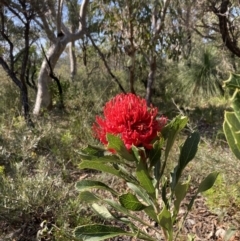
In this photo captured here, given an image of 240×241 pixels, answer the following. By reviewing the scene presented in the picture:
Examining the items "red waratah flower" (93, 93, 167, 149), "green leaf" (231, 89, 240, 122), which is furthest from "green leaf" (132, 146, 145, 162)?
"green leaf" (231, 89, 240, 122)

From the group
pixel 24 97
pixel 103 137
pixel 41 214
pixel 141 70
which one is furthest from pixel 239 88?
pixel 141 70

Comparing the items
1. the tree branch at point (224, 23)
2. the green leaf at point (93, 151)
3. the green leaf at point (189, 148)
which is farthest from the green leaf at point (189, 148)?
the tree branch at point (224, 23)

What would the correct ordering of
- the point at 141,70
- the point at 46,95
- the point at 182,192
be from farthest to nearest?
1. the point at 141,70
2. the point at 46,95
3. the point at 182,192

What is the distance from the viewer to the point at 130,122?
138cm

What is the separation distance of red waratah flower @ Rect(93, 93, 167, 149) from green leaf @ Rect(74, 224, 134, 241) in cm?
46

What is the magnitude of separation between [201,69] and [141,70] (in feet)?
4.69

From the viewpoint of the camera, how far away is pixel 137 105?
141 centimetres

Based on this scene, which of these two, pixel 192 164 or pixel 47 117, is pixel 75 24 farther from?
pixel 192 164

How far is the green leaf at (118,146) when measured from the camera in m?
1.32

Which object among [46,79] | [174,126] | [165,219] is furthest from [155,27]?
[165,219]

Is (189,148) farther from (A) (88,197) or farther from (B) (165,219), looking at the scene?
(A) (88,197)

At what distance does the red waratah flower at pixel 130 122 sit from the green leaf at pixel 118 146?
27 millimetres

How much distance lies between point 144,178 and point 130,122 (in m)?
0.27

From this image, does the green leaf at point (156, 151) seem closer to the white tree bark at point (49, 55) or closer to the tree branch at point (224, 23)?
the tree branch at point (224, 23)
